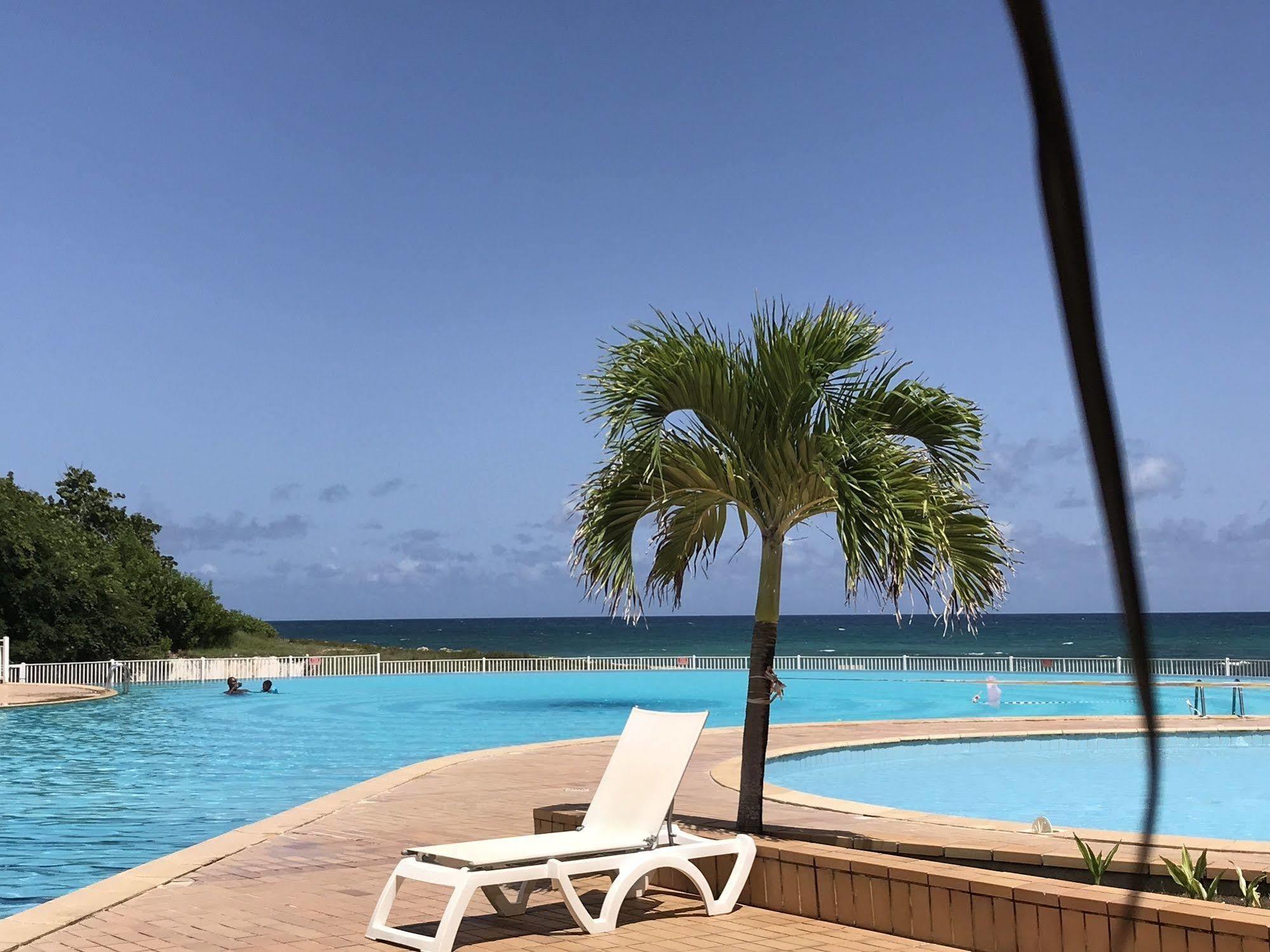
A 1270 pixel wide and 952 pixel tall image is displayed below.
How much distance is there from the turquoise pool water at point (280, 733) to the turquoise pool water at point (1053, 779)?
0.33 meters

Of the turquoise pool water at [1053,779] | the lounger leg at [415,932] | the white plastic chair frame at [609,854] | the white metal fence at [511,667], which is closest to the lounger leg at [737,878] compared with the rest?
the white plastic chair frame at [609,854]

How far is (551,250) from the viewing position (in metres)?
28.3

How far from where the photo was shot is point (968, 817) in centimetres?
1109

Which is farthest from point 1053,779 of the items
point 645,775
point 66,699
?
point 66,699

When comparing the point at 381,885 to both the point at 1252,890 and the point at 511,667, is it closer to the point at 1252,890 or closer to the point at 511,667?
the point at 1252,890

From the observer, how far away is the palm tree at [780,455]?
6.93 meters

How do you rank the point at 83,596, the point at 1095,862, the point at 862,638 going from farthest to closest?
the point at 862,638, the point at 83,596, the point at 1095,862

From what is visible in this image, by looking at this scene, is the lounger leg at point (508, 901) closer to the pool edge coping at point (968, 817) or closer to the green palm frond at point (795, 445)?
the green palm frond at point (795, 445)

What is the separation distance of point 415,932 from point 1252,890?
3694mm

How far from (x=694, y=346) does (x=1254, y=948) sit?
4000mm

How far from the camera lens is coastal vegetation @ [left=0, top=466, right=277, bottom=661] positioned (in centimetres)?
3484

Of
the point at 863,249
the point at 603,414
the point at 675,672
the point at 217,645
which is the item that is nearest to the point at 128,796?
the point at 603,414

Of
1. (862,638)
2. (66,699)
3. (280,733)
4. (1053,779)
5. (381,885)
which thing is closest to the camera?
(381,885)

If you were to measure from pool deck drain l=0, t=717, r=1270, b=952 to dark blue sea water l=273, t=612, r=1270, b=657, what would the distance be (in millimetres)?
49130
